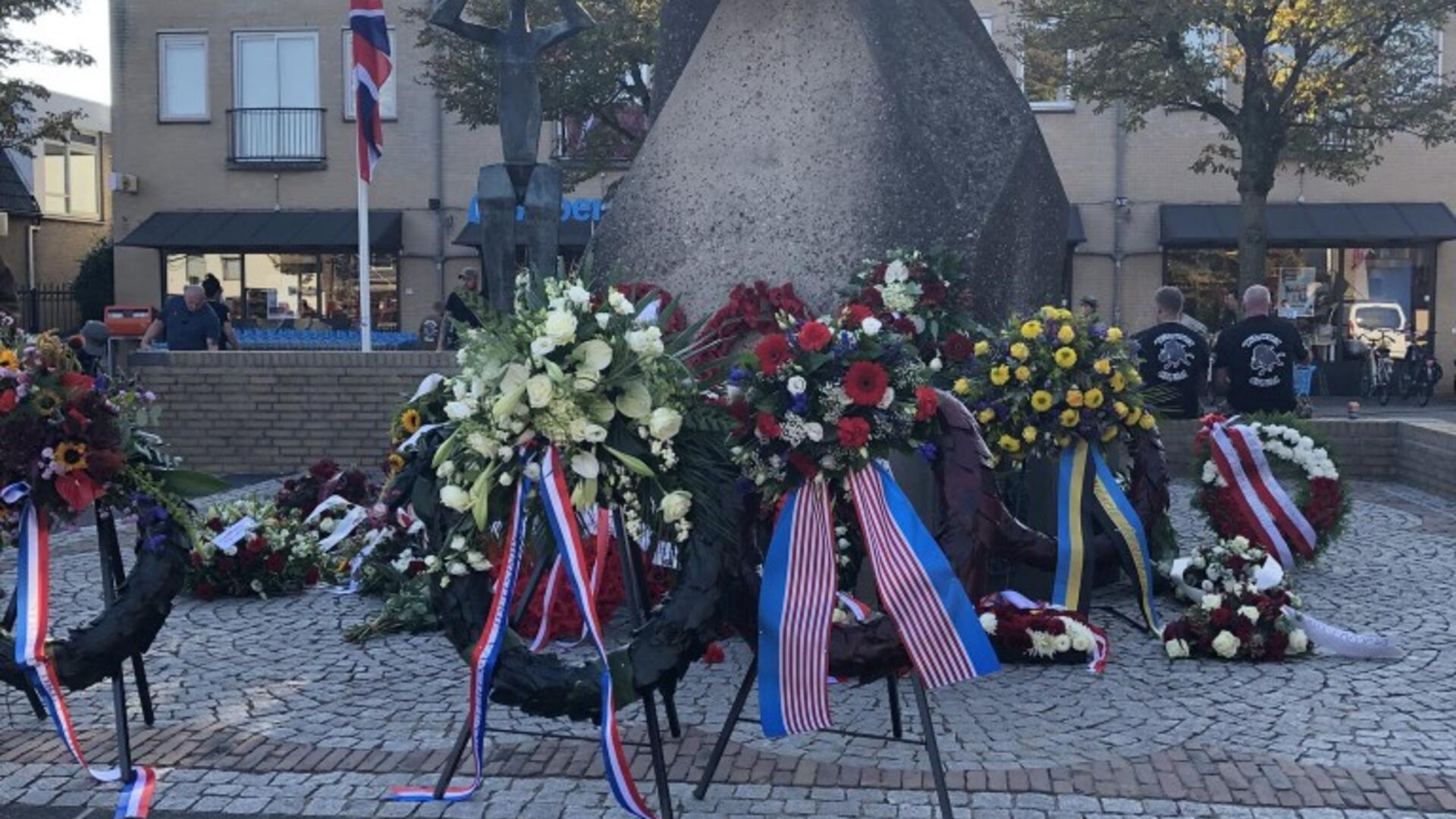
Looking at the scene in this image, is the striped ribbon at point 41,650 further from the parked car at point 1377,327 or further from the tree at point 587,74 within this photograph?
the parked car at point 1377,327

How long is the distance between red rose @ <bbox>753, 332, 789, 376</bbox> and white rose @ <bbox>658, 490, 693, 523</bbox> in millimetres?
502

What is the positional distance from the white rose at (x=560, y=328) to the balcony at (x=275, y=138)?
2696 cm

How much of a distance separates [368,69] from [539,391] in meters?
12.9

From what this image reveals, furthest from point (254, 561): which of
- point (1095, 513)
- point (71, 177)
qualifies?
point (71, 177)

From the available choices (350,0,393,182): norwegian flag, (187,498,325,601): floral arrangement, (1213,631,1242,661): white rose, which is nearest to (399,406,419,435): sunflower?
(187,498,325,601): floral arrangement

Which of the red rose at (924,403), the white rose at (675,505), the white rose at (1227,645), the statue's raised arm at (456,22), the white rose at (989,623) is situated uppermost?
the statue's raised arm at (456,22)

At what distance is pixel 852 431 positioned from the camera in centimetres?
486

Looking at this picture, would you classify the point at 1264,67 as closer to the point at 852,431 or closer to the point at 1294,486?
the point at 1294,486

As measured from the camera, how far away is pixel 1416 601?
849 centimetres

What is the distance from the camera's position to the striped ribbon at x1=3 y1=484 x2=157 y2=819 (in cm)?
528

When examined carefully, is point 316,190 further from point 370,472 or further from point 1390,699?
point 1390,699

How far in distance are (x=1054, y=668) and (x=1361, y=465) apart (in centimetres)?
810

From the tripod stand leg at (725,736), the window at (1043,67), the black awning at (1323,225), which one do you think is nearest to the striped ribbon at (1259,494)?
the tripod stand leg at (725,736)

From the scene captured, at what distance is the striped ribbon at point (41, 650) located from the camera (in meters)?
5.28
